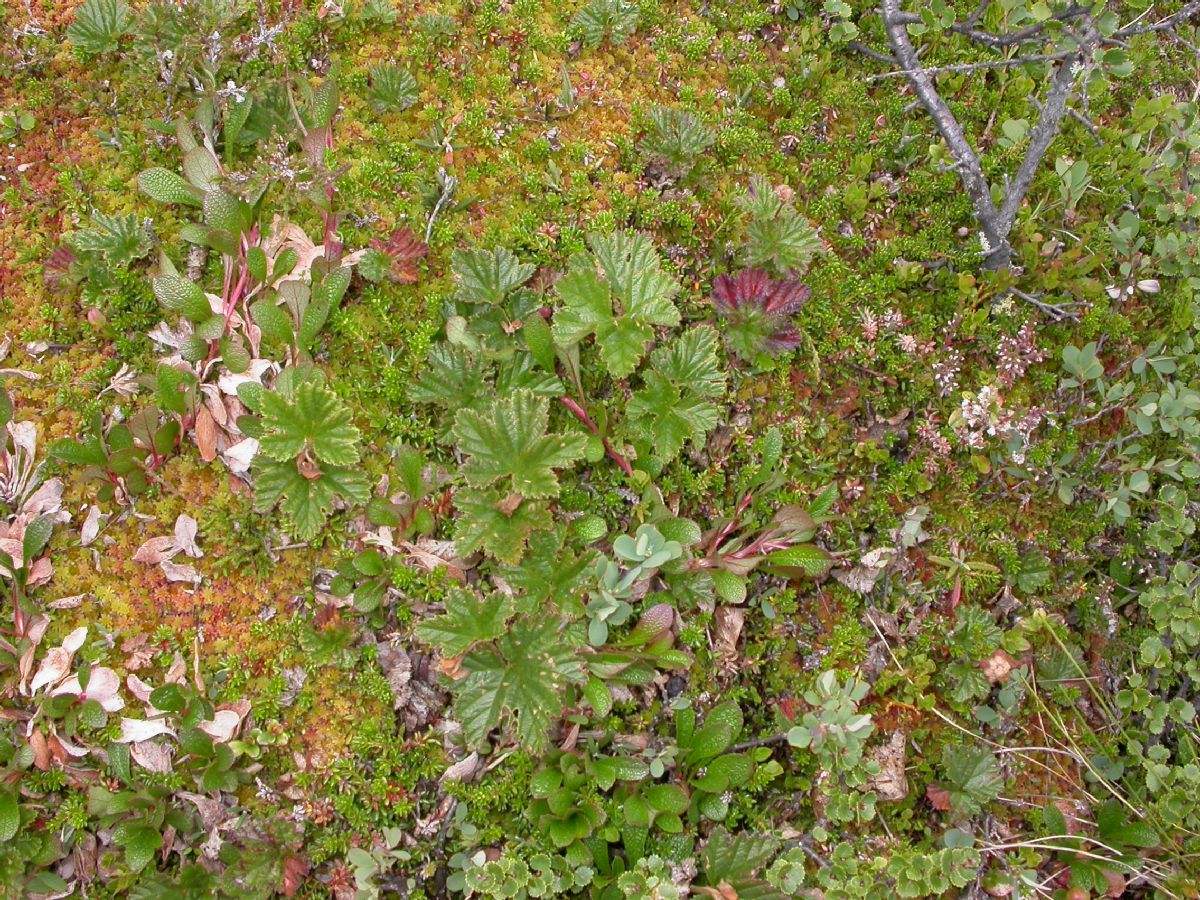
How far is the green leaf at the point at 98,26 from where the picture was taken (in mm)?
4082

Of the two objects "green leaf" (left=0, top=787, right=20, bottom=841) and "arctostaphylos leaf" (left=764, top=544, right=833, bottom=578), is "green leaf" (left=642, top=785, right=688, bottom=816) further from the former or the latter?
"green leaf" (left=0, top=787, right=20, bottom=841)

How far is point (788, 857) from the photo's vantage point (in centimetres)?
344

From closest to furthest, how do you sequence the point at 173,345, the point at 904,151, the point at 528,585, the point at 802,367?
the point at 528,585 < the point at 173,345 < the point at 802,367 < the point at 904,151

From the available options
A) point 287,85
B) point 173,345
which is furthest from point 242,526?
point 287,85

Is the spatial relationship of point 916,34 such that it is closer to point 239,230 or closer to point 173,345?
point 239,230

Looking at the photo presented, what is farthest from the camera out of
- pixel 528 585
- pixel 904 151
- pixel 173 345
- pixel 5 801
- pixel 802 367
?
pixel 904 151

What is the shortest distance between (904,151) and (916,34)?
2.05 ft

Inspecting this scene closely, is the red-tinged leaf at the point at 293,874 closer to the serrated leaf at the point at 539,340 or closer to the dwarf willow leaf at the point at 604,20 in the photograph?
the serrated leaf at the point at 539,340

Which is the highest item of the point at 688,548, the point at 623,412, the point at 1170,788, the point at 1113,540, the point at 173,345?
the point at 173,345

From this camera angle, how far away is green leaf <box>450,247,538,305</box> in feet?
12.6

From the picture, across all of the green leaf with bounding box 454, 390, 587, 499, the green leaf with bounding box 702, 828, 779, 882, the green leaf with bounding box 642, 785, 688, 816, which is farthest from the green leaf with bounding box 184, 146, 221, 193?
the green leaf with bounding box 702, 828, 779, 882

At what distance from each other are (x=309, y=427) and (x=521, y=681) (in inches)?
53.8

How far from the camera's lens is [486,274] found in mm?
3861

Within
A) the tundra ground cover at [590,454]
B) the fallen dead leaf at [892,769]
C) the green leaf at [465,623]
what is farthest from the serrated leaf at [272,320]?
the fallen dead leaf at [892,769]
